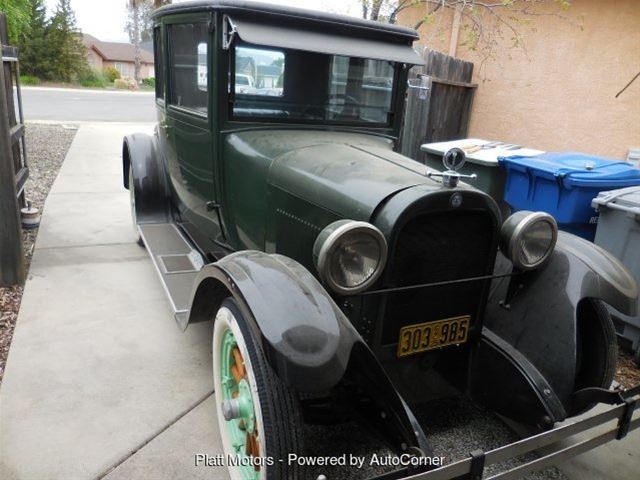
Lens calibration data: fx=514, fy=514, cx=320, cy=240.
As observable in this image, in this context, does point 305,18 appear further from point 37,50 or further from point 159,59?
point 37,50

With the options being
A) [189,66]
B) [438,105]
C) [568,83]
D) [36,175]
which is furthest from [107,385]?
[568,83]

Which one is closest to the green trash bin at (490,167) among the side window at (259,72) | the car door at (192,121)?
the side window at (259,72)

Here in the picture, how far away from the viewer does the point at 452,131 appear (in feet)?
22.6

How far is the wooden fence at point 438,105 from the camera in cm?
602

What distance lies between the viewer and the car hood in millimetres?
2141

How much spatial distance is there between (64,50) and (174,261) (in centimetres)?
3258

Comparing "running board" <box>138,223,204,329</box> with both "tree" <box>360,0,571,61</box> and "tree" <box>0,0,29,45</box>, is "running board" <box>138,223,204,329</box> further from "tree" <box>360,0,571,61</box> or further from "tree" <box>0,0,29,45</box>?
"tree" <box>0,0,29,45</box>

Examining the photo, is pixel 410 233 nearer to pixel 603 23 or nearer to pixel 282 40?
pixel 282 40

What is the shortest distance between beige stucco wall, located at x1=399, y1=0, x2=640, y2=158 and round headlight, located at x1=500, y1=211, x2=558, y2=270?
437cm

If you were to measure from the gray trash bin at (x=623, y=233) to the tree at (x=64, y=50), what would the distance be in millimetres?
33526

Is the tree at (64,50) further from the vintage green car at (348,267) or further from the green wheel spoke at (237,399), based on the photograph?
the green wheel spoke at (237,399)

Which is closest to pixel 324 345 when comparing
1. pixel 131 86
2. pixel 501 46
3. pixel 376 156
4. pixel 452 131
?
pixel 376 156

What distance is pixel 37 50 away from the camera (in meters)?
29.9

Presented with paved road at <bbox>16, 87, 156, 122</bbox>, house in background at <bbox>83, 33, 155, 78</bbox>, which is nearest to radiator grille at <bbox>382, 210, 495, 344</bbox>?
paved road at <bbox>16, 87, 156, 122</bbox>
